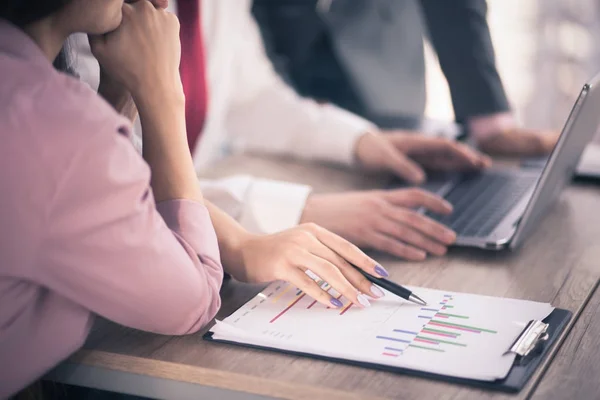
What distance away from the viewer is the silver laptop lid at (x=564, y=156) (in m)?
1.09

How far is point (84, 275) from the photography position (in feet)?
2.56

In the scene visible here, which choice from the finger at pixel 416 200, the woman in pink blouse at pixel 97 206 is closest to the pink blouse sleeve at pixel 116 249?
the woman in pink blouse at pixel 97 206

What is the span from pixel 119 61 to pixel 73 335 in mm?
327

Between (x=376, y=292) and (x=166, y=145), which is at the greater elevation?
(x=166, y=145)

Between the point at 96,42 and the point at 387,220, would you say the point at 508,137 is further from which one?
the point at 96,42

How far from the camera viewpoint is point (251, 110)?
5.85 ft

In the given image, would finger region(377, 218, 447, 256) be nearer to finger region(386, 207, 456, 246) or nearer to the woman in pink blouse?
finger region(386, 207, 456, 246)

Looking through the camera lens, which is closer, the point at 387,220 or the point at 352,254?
the point at 352,254

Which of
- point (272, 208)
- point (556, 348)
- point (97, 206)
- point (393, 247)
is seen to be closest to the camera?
point (97, 206)

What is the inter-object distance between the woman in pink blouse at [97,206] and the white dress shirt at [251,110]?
67cm

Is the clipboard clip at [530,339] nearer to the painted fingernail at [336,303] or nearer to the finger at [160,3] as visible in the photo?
the painted fingernail at [336,303]

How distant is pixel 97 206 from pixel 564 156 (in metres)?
0.72

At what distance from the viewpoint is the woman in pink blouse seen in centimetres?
74

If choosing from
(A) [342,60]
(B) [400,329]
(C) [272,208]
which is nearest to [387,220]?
(C) [272,208]
